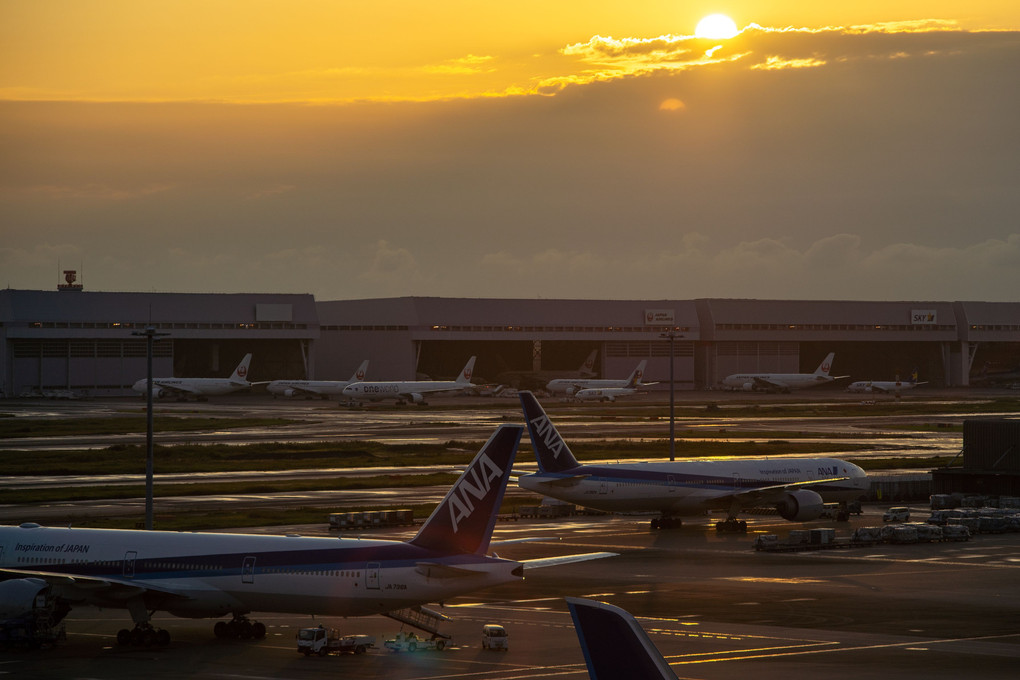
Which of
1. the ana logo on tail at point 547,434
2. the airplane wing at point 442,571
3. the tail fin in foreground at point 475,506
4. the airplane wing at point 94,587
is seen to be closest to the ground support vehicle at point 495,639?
the tail fin in foreground at point 475,506

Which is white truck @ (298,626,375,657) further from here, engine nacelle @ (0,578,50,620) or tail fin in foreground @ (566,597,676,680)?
tail fin in foreground @ (566,597,676,680)

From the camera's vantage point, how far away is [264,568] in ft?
123

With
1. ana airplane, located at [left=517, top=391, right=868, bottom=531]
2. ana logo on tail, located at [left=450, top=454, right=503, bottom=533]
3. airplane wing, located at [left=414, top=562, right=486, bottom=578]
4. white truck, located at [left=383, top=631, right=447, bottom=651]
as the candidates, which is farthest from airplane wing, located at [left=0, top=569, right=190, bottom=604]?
ana airplane, located at [left=517, top=391, right=868, bottom=531]

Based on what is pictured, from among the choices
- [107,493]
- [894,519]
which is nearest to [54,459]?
[107,493]

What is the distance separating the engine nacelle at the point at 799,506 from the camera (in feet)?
233

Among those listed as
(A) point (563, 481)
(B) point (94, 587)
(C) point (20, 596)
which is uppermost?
(A) point (563, 481)

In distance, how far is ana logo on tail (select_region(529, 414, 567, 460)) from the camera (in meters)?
65.6

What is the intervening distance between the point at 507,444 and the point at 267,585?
317 inches

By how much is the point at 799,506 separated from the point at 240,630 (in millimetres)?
39512

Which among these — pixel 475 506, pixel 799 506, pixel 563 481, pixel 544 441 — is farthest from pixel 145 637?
pixel 799 506

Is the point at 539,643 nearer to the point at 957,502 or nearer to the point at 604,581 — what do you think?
the point at 604,581

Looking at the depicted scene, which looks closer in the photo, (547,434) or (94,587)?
(94,587)

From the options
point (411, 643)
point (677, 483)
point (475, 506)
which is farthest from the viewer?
point (677, 483)

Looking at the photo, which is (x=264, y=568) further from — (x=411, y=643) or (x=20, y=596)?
(x=20, y=596)
